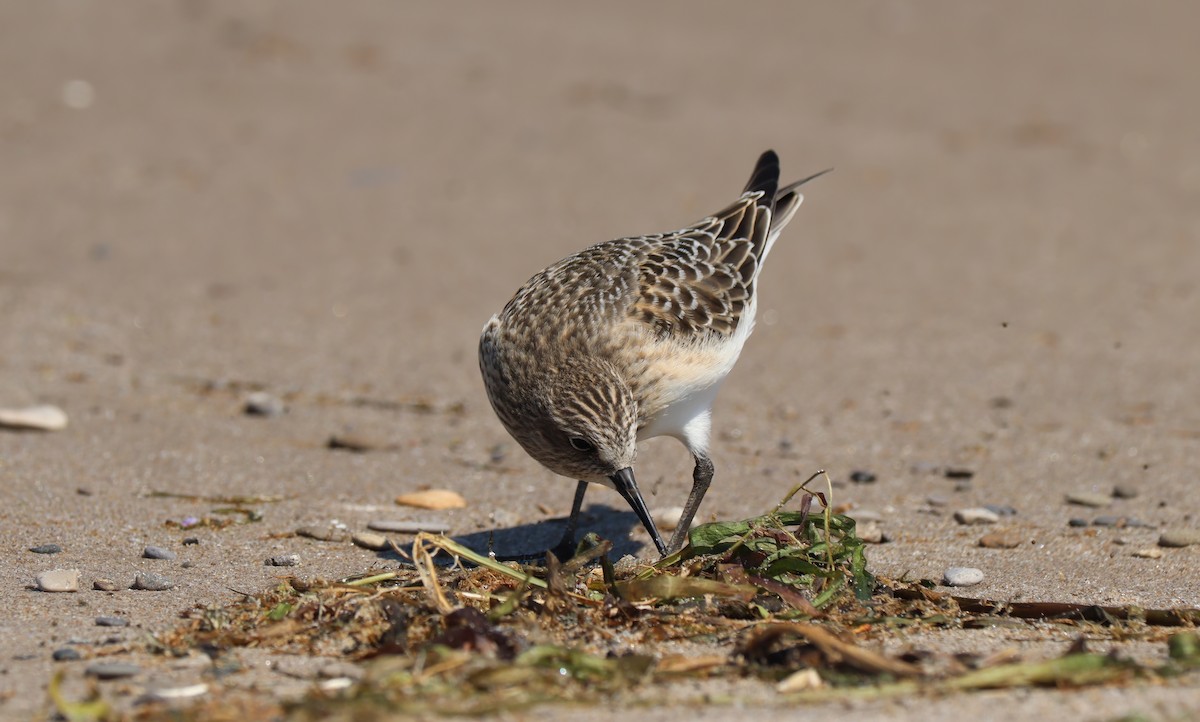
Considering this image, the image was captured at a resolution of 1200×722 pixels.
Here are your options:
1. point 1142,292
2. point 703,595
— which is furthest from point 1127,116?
point 703,595

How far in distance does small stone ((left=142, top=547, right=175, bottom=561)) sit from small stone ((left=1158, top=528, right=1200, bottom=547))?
155 inches

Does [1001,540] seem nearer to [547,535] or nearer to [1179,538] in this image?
[1179,538]

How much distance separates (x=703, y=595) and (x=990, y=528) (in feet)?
6.57

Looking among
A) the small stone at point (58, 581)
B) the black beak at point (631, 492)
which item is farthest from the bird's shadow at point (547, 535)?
the small stone at point (58, 581)

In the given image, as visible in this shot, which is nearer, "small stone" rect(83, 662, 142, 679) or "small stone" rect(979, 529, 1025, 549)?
"small stone" rect(83, 662, 142, 679)

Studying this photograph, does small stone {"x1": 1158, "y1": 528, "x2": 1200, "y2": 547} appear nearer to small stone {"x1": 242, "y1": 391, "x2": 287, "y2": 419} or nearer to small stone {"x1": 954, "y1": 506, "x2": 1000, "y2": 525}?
small stone {"x1": 954, "y1": 506, "x2": 1000, "y2": 525}

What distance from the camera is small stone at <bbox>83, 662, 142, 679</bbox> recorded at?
12.6 ft

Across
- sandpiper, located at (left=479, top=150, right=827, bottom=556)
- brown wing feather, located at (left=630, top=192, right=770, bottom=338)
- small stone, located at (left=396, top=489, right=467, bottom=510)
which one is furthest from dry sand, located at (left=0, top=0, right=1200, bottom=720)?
brown wing feather, located at (left=630, top=192, right=770, bottom=338)

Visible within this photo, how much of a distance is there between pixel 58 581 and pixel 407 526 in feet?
4.91

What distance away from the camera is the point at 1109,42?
1473cm

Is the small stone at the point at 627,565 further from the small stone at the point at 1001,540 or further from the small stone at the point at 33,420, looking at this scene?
the small stone at the point at 33,420

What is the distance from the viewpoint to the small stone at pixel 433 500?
6.29 metres

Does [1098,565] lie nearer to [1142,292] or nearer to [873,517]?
[873,517]

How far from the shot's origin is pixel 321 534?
18.9 ft
